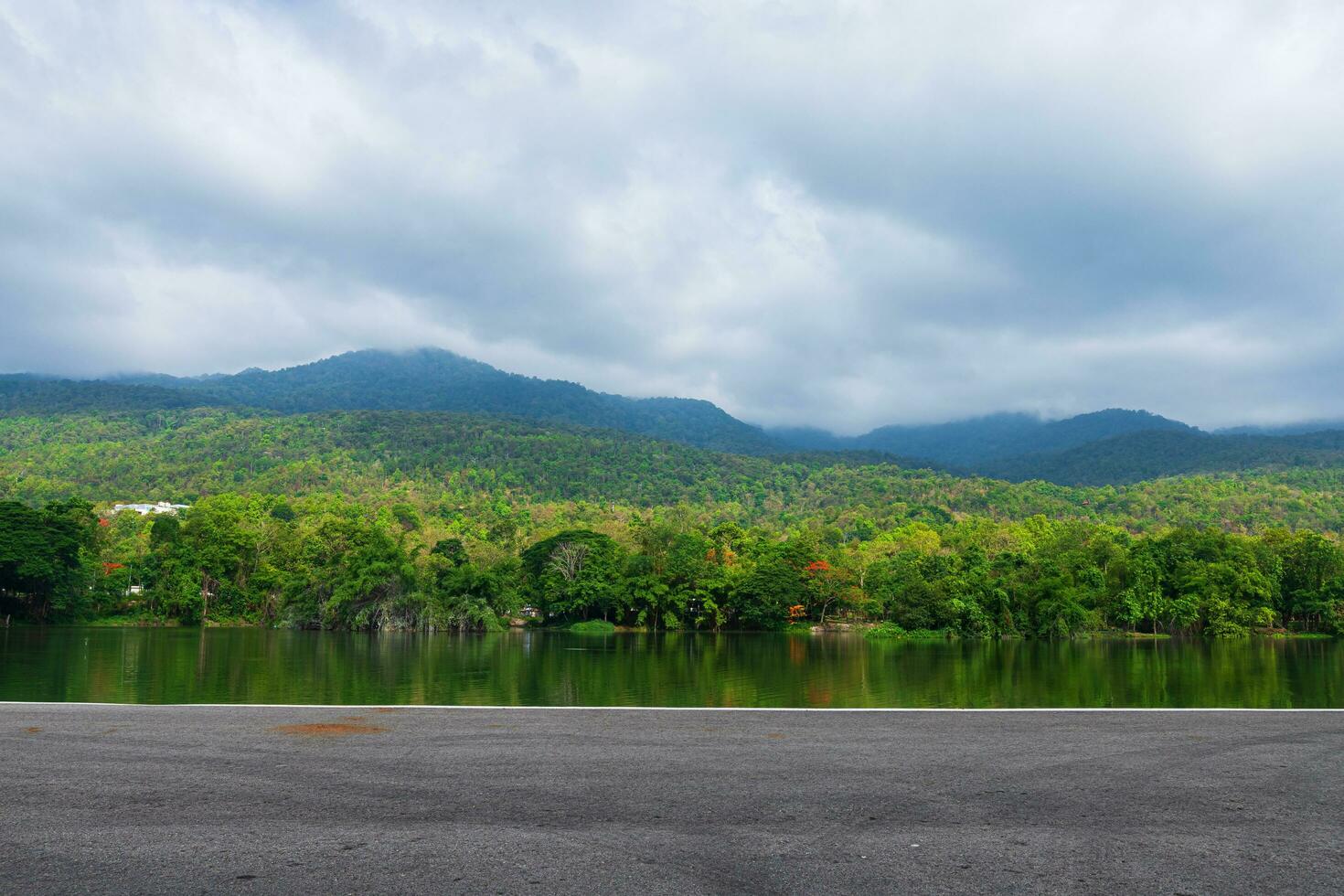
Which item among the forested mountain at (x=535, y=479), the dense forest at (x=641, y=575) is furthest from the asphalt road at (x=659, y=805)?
the forested mountain at (x=535, y=479)

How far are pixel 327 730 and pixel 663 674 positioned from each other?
17.6 meters

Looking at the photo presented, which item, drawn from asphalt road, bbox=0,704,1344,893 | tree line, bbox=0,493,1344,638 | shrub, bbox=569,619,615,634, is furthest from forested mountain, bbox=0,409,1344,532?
asphalt road, bbox=0,704,1344,893

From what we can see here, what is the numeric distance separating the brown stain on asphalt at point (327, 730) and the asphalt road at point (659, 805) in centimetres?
6

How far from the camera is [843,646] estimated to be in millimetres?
49781

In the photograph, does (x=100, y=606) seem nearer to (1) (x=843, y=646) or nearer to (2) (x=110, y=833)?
(1) (x=843, y=646)

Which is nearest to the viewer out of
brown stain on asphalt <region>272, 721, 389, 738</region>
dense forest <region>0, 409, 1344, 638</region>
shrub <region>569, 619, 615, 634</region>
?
brown stain on asphalt <region>272, 721, 389, 738</region>

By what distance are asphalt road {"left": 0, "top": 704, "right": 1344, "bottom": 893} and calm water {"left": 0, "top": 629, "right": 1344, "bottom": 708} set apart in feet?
24.5

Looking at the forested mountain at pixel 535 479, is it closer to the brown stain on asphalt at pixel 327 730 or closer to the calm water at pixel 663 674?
the calm water at pixel 663 674

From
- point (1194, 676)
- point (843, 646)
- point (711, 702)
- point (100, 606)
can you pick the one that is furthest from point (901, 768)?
point (100, 606)

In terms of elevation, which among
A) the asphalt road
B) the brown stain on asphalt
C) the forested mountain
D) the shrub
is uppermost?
the forested mountain

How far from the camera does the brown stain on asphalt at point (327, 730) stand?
37.8ft

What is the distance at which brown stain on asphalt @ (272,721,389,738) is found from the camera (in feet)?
37.8

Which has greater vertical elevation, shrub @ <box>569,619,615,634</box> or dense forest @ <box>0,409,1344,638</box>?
dense forest @ <box>0,409,1344,638</box>

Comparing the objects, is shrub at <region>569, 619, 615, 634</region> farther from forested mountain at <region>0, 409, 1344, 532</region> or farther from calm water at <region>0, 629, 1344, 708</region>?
forested mountain at <region>0, 409, 1344, 532</region>
